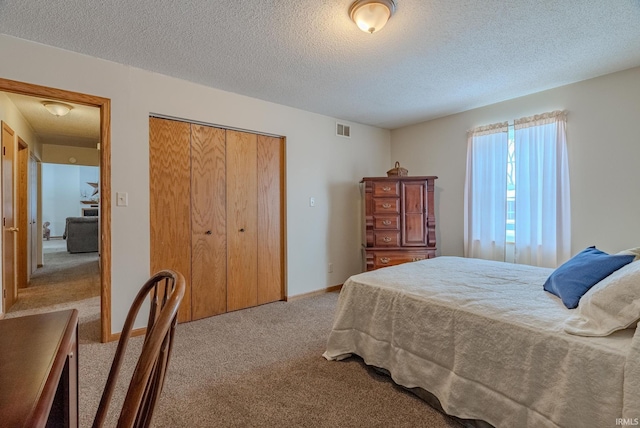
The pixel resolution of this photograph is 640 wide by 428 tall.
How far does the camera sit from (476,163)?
369 centimetres

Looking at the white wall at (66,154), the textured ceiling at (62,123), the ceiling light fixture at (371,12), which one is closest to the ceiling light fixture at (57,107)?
the textured ceiling at (62,123)

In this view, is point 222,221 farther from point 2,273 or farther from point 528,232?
point 528,232

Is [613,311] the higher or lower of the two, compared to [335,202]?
lower

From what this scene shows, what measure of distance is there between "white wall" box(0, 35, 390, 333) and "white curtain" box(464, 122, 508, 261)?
1.38 metres

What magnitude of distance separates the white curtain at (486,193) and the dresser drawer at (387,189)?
871 millimetres

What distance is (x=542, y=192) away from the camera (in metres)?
3.14

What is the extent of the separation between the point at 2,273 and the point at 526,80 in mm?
5345

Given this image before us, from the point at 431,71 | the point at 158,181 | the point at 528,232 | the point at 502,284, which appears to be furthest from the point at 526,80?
the point at 158,181

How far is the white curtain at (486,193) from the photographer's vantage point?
11.4ft

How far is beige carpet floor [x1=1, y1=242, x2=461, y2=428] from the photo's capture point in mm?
1567

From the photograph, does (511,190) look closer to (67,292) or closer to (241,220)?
(241,220)

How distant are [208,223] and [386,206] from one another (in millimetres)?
2134

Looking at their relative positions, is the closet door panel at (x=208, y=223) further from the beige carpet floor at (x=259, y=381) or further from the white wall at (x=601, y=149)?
the white wall at (x=601, y=149)

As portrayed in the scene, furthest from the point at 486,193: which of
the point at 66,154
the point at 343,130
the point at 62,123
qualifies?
the point at 66,154
